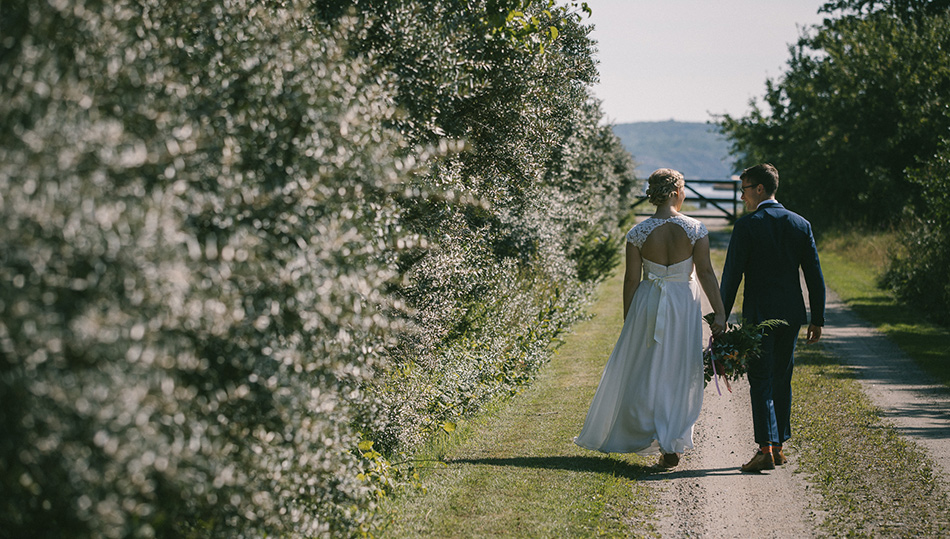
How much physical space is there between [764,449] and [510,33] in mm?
3994

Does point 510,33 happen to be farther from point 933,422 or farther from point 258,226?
point 933,422

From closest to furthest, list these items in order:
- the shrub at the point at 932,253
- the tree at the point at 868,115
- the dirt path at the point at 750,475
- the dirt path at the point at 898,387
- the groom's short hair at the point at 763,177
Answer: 1. the dirt path at the point at 750,475
2. the groom's short hair at the point at 763,177
3. the dirt path at the point at 898,387
4. the shrub at the point at 932,253
5. the tree at the point at 868,115

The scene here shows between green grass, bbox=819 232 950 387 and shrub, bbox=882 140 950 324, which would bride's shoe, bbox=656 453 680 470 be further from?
shrub, bbox=882 140 950 324

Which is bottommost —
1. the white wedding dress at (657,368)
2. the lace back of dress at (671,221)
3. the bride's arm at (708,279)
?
the white wedding dress at (657,368)

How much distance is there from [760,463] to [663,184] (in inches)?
95.6

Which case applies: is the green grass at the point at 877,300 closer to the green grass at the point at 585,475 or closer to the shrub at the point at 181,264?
the green grass at the point at 585,475

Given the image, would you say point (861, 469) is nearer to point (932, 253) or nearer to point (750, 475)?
point (750, 475)

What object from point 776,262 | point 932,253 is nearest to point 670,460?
point 776,262

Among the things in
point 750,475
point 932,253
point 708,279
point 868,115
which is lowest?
point 750,475

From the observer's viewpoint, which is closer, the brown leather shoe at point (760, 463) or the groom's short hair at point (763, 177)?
the brown leather shoe at point (760, 463)

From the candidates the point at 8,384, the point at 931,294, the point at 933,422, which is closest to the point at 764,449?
the point at 933,422

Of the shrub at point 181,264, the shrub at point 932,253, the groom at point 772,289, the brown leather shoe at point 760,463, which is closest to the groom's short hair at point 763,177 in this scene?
the groom at point 772,289

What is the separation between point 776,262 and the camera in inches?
261

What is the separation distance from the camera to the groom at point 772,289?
21.5 feet
